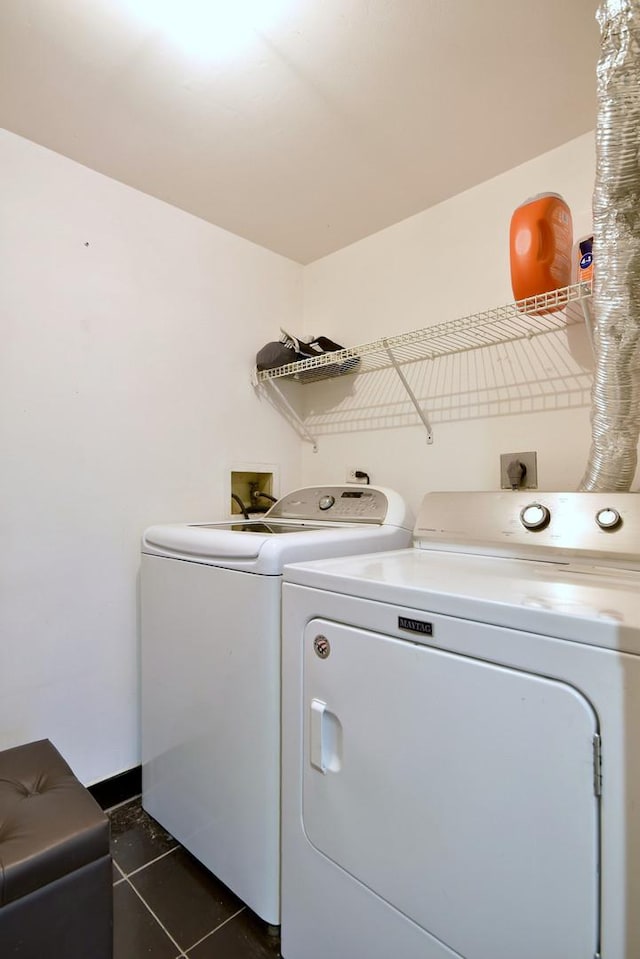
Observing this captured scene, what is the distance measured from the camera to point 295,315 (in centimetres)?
235

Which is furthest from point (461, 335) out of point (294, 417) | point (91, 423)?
point (91, 423)

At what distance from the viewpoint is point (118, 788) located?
1.60m

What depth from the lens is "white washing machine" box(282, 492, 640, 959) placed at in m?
0.59

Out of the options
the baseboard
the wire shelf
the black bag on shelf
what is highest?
the black bag on shelf

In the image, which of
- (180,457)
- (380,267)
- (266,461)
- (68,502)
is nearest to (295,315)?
(380,267)

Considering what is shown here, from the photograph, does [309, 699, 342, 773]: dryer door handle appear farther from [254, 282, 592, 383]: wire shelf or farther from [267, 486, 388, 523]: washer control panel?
→ [254, 282, 592, 383]: wire shelf

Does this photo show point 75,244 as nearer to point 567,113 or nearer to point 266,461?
point 266,461

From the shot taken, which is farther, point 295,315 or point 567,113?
point 295,315

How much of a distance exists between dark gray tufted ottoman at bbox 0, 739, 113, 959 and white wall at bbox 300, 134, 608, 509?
1.42 metres

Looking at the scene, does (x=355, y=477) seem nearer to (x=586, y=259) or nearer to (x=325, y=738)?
(x=586, y=259)

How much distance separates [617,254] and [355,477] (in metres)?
1.26

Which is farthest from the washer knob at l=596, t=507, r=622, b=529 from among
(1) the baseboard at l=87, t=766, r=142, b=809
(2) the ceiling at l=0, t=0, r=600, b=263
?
(1) the baseboard at l=87, t=766, r=142, b=809

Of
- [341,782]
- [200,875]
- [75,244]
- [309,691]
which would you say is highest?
[75,244]

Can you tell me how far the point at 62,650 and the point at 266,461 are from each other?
43.3 inches
